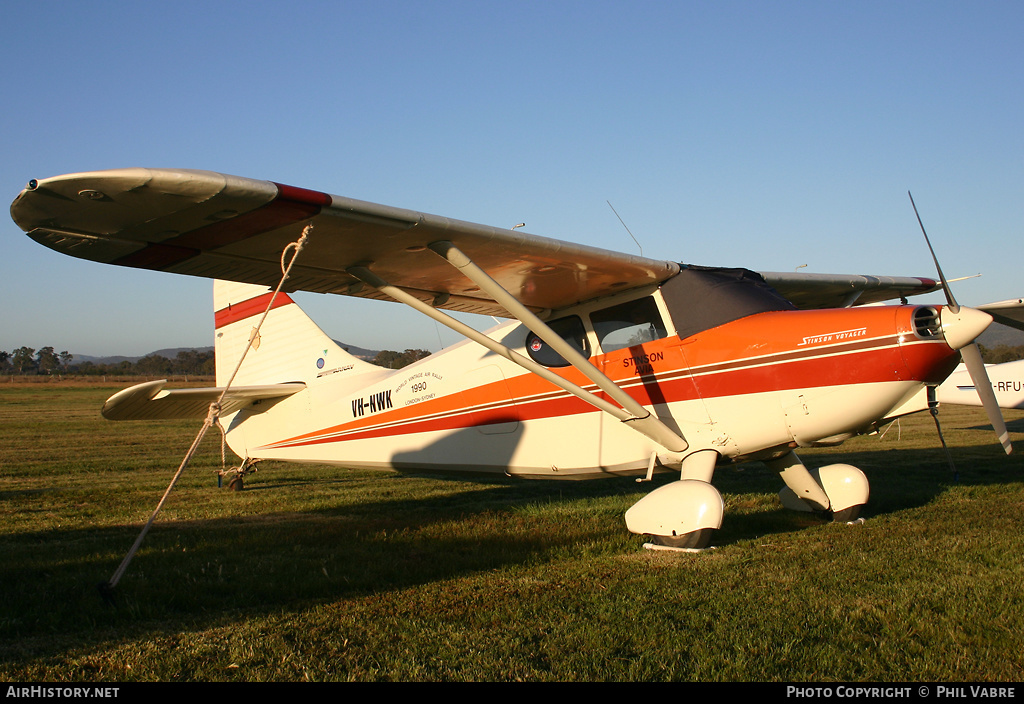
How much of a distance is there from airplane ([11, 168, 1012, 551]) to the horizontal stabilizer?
0.16 feet

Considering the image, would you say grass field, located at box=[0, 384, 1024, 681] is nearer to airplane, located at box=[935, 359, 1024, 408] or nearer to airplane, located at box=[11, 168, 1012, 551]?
airplane, located at box=[11, 168, 1012, 551]

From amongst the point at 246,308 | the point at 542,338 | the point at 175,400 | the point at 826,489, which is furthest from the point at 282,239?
the point at 246,308

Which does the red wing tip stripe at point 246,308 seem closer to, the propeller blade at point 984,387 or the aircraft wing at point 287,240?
the aircraft wing at point 287,240

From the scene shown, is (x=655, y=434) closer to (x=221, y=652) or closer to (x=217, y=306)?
(x=221, y=652)

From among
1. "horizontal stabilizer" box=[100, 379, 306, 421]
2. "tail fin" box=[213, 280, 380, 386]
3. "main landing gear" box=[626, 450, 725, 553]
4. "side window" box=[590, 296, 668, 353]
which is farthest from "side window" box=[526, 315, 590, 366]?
"tail fin" box=[213, 280, 380, 386]

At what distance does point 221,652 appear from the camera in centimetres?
307

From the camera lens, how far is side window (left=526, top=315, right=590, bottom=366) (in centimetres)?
654

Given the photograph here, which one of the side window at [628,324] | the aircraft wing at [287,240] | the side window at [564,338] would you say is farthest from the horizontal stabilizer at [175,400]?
the side window at [628,324]

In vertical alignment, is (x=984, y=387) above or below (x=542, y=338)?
below

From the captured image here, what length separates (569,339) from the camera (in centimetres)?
660

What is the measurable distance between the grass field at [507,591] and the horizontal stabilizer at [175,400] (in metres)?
1.02

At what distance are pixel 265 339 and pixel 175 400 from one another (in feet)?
5.44

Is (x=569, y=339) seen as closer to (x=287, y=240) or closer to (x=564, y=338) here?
(x=564, y=338)

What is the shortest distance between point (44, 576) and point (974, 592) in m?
5.50
